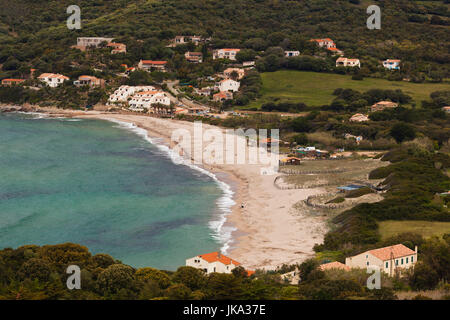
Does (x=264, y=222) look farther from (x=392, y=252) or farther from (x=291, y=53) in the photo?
(x=291, y=53)

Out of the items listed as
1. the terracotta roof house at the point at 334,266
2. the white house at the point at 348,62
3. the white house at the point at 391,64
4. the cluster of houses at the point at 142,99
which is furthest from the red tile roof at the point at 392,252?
the white house at the point at 391,64

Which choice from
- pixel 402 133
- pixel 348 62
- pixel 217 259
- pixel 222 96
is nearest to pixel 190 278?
pixel 217 259

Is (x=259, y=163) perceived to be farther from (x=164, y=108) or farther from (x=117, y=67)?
(x=117, y=67)

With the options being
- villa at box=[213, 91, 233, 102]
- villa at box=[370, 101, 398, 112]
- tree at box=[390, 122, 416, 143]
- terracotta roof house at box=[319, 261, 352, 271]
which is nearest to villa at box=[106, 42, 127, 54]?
villa at box=[213, 91, 233, 102]

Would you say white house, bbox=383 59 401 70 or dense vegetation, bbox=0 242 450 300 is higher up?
white house, bbox=383 59 401 70

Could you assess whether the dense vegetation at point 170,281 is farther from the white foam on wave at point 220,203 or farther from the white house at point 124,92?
the white house at point 124,92

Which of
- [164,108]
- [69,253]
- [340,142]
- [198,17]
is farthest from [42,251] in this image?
[198,17]

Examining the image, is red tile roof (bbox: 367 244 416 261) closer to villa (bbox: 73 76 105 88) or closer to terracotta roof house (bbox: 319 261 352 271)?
terracotta roof house (bbox: 319 261 352 271)
